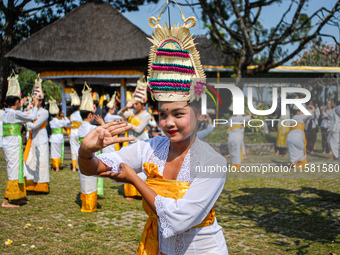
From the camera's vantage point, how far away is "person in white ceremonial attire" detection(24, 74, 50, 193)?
692 centimetres

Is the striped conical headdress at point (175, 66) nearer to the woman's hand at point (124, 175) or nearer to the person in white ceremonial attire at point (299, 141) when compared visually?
the woman's hand at point (124, 175)

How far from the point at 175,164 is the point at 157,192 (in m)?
0.22

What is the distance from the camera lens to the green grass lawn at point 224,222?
4.16m

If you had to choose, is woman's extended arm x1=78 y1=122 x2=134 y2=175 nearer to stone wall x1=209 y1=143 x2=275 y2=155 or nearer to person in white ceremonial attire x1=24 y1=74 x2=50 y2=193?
stone wall x1=209 y1=143 x2=275 y2=155

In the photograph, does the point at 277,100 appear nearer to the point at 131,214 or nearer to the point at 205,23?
the point at 131,214

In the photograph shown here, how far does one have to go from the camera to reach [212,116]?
2371 mm

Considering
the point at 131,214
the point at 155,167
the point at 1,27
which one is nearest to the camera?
the point at 155,167

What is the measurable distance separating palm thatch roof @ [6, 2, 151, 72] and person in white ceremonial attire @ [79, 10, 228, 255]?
11.5 metres

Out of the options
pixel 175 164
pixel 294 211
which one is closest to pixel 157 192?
pixel 175 164

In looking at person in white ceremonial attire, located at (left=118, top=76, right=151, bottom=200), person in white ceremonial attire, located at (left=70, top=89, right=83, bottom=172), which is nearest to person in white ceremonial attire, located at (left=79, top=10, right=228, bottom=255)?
person in white ceremonial attire, located at (left=118, top=76, right=151, bottom=200)

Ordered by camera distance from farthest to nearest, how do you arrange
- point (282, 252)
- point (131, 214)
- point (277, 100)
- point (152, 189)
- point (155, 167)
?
point (131, 214)
point (282, 252)
point (277, 100)
point (155, 167)
point (152, 189)

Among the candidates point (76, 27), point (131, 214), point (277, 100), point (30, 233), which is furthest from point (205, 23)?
point (277, 100)

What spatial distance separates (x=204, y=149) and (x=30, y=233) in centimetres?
358

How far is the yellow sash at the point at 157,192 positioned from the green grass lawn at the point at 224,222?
206 cm
